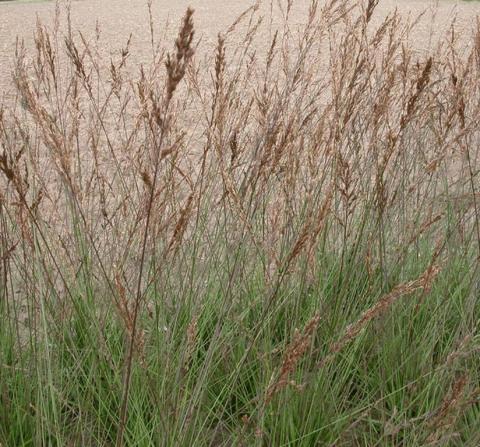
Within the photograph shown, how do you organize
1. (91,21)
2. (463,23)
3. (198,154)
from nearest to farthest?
(198,154), (463,23), (91,21)

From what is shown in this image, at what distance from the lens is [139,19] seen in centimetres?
1028

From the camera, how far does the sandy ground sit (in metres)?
8.30

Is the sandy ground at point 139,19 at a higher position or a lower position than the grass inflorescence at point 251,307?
higher

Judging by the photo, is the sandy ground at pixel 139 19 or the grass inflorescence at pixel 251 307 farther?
the sandy ground at pixel 139 19

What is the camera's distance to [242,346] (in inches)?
82.0

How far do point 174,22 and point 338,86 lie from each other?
27.7 ft

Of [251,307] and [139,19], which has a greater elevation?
[139,19]

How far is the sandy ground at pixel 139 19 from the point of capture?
830cm

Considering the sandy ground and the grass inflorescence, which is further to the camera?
the sandy ground

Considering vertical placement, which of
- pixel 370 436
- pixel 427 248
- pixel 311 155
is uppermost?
pixel 311 155

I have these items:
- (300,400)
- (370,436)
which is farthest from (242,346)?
(370,436)

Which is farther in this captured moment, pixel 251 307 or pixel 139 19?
pixel 139 19

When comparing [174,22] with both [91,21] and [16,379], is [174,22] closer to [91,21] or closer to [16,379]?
[91,21]

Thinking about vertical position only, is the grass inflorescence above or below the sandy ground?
below
